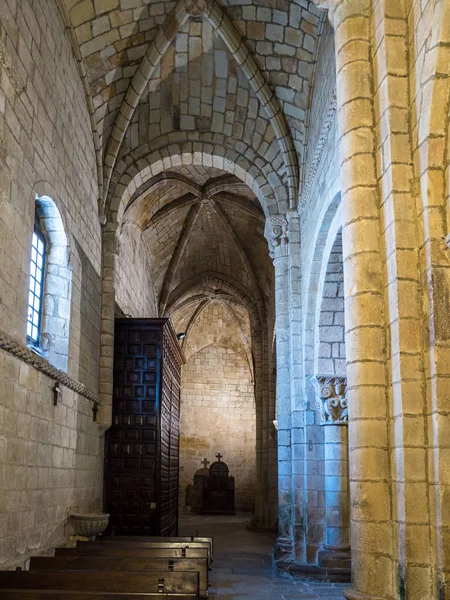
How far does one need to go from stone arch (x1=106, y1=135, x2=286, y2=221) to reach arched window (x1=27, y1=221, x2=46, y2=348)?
3.68 metres

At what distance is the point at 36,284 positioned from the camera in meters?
8.99

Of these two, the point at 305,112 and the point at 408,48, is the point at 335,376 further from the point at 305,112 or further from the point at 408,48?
the point at 408,48

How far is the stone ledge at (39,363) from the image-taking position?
6.74 meters

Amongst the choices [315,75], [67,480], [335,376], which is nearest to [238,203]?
[315,75]

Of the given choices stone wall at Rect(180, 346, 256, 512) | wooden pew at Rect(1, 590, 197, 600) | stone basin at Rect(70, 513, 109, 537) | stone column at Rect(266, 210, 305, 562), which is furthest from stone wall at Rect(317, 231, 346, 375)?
stone wall at Rect(180, 346, 256, 512)

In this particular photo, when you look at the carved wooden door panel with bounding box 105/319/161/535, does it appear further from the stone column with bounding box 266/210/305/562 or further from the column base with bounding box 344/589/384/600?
the column base with bounding box 344/589/384/600

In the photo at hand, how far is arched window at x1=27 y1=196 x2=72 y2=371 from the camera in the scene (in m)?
8.93

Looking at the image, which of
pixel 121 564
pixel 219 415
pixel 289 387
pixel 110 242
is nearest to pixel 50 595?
pixel 121 564

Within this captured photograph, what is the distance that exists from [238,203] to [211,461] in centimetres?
1284

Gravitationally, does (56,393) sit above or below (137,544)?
above

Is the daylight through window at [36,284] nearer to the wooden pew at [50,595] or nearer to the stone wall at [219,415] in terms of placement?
the wooden pew at [50,595]

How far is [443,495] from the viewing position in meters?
4.88

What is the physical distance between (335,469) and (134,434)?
3.97 metres

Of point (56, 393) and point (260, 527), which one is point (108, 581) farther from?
point (260, 527)
